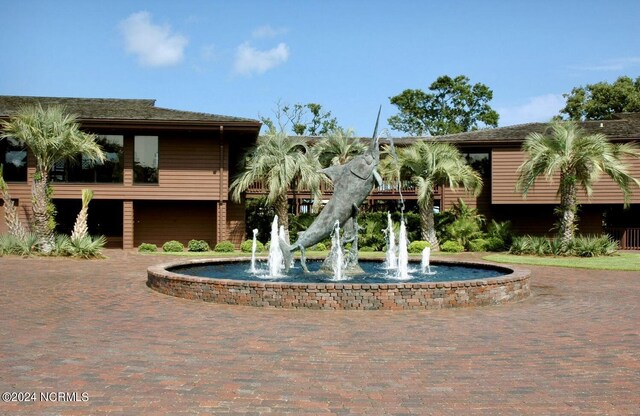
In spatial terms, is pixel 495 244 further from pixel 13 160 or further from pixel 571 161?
pixel 13 160

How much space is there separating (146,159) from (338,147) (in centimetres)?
911

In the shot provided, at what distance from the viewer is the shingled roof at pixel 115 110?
26000 millimetres

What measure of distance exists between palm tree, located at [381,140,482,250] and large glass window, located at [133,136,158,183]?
10379 mm

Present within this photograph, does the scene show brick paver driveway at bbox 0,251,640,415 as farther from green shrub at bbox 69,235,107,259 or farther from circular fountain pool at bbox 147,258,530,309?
green shrub at bbox 69,235,107,259

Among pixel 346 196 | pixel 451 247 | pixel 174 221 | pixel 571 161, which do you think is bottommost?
pixel 451 247

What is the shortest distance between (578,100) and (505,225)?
3122 centimetres

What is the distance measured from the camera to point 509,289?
1183 cm

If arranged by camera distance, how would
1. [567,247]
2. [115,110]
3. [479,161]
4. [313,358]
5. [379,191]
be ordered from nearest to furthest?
[313,358] → [567,247] → [115,110] → [479,161] → [379,191]

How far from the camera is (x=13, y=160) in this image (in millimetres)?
27062

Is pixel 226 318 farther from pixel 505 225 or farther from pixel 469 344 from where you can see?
pixel 505 225

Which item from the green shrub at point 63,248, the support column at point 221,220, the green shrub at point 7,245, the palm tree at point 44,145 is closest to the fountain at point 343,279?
Result: the green shrub at point 63,248

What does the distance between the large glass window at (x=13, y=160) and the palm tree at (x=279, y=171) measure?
30.8ft

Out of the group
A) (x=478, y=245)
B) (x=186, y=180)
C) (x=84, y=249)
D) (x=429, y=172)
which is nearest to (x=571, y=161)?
(x=478, y=245)

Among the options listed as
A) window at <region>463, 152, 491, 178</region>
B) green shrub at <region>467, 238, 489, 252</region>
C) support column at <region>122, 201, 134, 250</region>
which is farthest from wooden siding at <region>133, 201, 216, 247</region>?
window at <region>463, 152, 491, 178</region>
